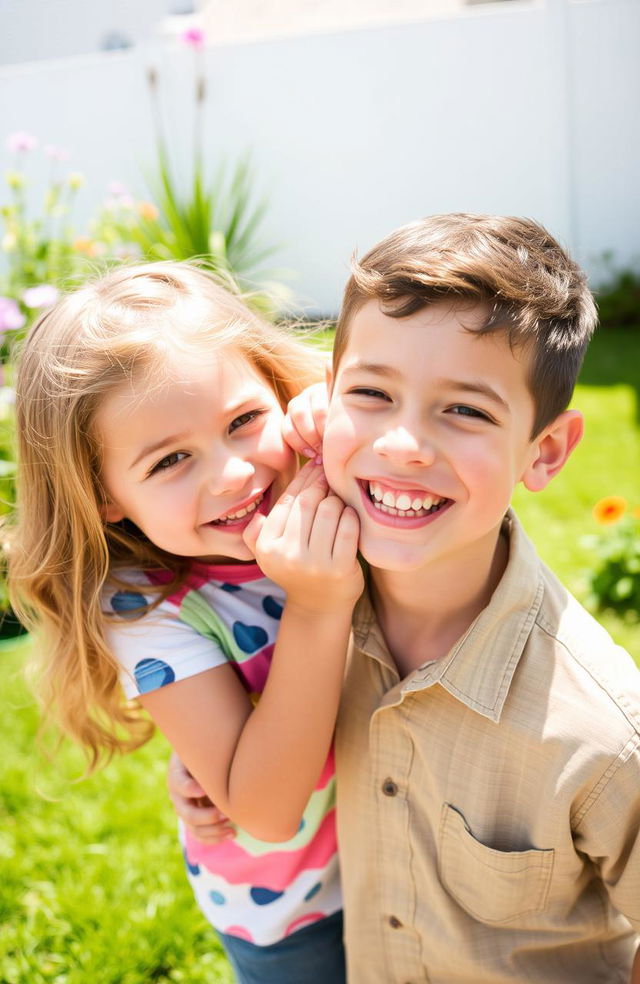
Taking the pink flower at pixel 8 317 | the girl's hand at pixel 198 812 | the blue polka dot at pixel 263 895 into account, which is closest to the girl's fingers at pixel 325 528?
the girl's hand at pixel 198 812

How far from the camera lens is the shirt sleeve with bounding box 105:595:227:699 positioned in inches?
63.4

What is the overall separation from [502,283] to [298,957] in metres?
1.52

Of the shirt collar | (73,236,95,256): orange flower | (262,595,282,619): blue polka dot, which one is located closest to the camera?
the shirt collar

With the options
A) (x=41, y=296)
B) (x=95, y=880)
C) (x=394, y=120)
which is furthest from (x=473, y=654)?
(x=394, y=120)

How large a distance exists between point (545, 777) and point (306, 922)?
31.1 inches

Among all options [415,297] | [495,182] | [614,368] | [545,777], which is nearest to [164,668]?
[545,777]

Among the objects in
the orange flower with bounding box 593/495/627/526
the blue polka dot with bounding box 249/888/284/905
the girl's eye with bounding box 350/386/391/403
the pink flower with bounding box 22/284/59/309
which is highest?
the girl's eye with bounding box 350/386/391/403

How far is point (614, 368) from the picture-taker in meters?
6.75

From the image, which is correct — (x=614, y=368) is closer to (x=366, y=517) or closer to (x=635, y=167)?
(x=635, y=167)

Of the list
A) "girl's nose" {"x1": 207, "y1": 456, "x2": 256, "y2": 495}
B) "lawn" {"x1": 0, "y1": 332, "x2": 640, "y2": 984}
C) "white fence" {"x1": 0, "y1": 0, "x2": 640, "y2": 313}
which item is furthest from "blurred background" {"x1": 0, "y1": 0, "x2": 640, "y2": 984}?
"girl's nose" {"x1": 207, "y1": 456, "x2": 256, "y2": 495}

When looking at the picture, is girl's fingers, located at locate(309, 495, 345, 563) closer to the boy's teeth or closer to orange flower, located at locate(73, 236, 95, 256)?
the boy's teeth

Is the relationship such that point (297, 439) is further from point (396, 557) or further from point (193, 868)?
point (193, 868)

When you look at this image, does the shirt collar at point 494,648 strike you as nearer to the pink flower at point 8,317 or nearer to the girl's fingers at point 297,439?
the girl's fingers at point 297,439

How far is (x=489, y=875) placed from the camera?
58.1 inches
